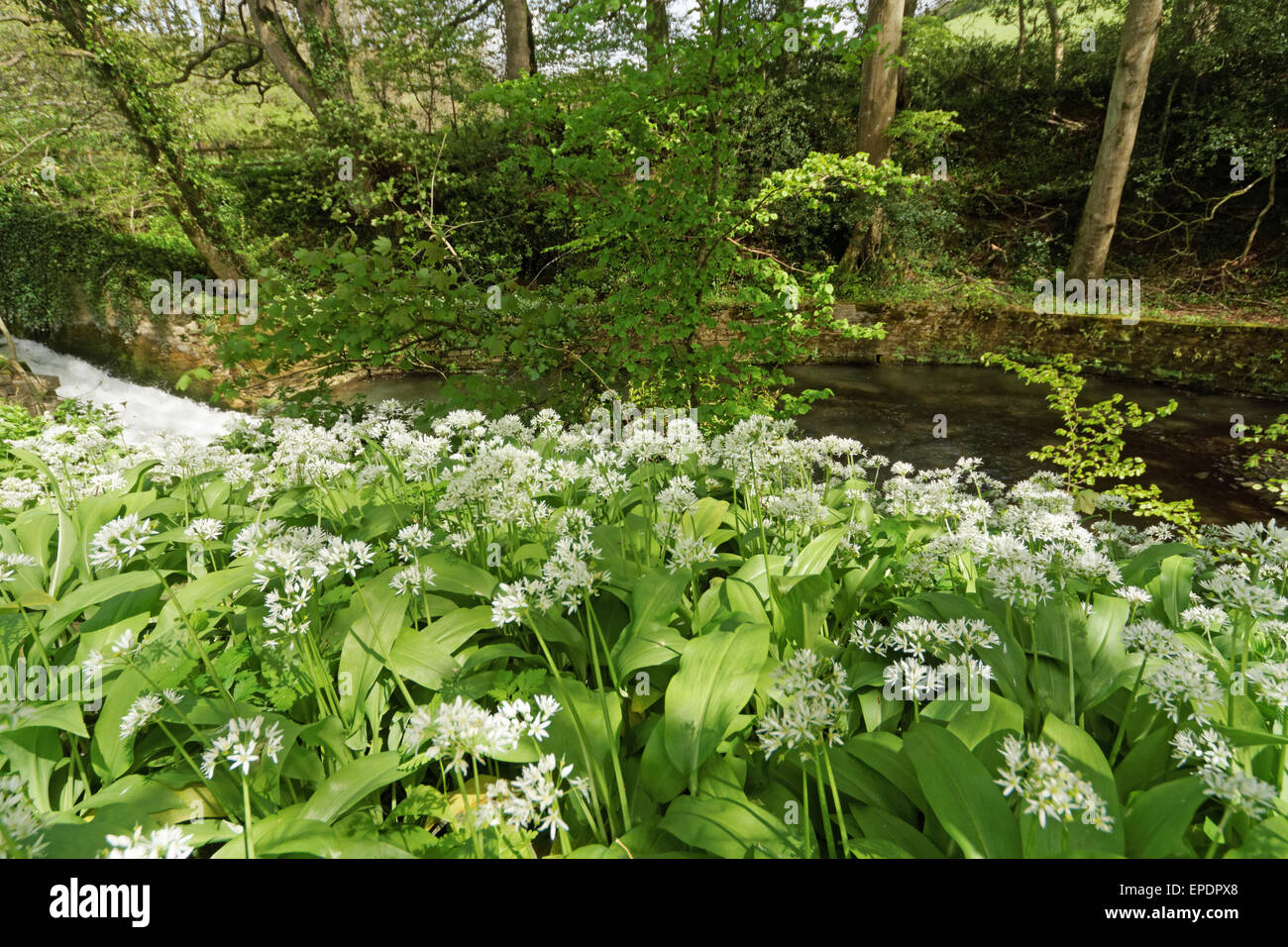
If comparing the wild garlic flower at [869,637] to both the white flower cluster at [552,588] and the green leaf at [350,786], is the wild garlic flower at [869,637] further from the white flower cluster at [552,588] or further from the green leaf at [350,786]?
the green leaf at [350,786]

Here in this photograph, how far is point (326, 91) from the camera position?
432 inches

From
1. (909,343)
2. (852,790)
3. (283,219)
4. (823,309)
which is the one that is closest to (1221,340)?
(909,343)

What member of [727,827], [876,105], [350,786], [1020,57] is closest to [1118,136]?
[876,105]

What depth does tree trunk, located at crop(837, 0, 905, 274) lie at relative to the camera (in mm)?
11219

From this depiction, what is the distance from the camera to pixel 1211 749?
3.93ft

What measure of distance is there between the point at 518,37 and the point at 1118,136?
12088 mm

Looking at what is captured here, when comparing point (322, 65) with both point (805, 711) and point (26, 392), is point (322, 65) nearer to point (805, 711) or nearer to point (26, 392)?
point (26, 392)

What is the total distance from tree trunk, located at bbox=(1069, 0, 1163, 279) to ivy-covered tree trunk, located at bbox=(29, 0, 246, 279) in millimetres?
16836

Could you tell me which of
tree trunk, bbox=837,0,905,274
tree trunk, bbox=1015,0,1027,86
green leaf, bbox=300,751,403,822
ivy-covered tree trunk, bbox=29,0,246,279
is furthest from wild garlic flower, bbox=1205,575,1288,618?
tree trunk, bbox=1015,0,1027,86

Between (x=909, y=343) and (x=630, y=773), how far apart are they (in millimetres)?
12071

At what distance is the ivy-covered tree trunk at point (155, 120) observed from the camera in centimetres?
846

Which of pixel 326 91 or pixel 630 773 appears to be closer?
pixel 630 773

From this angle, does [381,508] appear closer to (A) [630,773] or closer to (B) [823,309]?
(A) [630,773]
